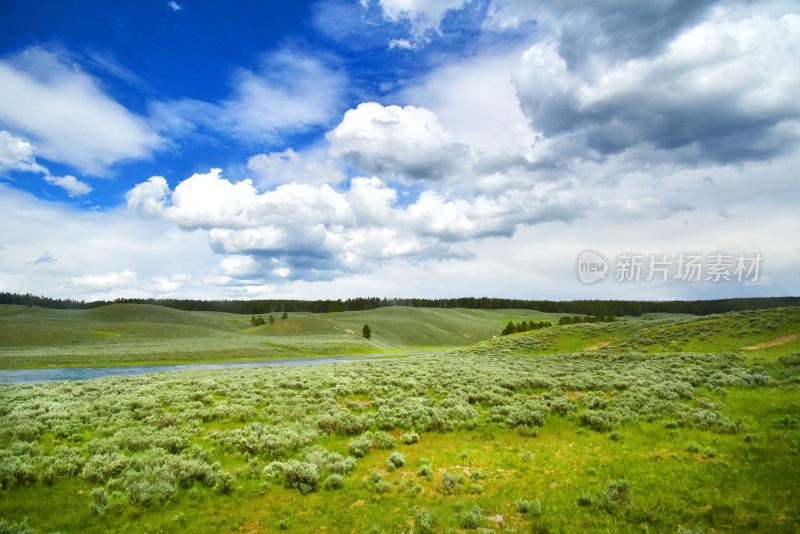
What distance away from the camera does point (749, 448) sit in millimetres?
12281

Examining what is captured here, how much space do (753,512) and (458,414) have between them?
10432 mm

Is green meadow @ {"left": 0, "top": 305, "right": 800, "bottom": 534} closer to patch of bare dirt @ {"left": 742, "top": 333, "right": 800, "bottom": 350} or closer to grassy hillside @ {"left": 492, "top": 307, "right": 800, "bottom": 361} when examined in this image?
patch of bare dirt @ {"left": 742, "top": 333, "right": 800, "bottom": 350}

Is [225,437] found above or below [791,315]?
below

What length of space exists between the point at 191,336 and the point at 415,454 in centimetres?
10523

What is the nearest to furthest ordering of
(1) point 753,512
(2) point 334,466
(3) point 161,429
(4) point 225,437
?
(1) point 753,512 → (2) point 334,466 → (4) point 225,437 → (3) point 161,429

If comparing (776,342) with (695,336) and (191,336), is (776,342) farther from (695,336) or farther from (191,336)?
(191,336)

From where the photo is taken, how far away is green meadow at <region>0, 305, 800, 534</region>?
9281 mm

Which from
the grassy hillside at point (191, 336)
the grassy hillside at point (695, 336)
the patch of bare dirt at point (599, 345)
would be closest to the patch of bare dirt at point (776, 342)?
the grassy hillside at point (695, 336)

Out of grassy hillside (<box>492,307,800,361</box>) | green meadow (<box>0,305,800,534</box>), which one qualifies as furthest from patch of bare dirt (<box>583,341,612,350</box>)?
green meadow (<box>0,305,800,534</box>)

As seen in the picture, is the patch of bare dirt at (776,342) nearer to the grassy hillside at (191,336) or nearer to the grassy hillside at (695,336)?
the grassy hillside at (695,336)

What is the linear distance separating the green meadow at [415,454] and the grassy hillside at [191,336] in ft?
162

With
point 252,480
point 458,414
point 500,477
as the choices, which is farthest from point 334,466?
point 458,414

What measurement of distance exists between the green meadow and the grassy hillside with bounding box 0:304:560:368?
49278 mm

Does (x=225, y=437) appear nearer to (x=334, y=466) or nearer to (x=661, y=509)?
(x=334, y=466)
